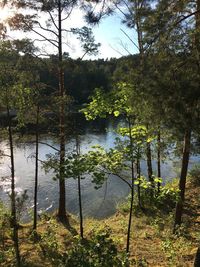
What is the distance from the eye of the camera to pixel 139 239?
37.7ft

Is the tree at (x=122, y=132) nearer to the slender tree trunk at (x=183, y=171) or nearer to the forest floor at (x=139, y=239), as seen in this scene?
the slender tree trunk at (x=183, y=171)

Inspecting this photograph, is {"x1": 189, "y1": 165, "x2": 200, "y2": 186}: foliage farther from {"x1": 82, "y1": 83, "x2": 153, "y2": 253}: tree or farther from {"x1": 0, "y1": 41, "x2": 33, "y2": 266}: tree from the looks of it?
{"x1": 0, "y1": 41, "x2": 33, "y2": 266}: tree

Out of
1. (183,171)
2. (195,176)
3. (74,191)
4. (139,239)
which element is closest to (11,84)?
(183,171)

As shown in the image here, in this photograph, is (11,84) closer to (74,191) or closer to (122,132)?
(122,132)

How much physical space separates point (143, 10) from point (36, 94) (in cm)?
608

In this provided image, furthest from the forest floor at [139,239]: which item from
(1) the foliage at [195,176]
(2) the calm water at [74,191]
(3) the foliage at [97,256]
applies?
(1) the foliage at [195,176]

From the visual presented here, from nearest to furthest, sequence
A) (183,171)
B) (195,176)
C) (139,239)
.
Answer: (183,171) < (139,239) < (195,176)

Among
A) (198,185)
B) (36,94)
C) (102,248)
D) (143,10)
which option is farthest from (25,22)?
(198,185)

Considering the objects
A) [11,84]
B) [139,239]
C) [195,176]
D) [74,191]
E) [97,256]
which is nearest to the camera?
[97,256]

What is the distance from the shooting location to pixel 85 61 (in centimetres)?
1395

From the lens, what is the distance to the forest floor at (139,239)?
944 centimetres

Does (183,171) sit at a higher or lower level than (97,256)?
higher

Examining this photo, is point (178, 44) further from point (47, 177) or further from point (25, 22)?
point (47, 177)

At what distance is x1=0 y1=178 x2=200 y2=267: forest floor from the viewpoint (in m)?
9.44
